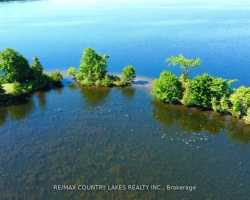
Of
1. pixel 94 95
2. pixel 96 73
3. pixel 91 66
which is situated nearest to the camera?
pixel 94 95

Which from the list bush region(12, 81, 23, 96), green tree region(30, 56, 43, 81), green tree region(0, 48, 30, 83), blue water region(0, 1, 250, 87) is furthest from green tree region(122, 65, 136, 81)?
bush region(12, 81, 23, 96)

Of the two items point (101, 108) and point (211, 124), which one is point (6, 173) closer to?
point (101, 108)

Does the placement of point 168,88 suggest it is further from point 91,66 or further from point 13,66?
point 13,66

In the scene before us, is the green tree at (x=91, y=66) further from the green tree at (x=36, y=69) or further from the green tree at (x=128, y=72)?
the green tree at (x=36, y=69)

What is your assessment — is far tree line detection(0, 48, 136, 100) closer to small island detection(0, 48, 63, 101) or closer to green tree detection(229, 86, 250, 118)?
small island detection(0, 48, 63, 101)

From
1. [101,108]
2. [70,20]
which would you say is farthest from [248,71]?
[70,20]

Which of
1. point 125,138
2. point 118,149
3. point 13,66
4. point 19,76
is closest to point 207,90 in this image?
point 125,138

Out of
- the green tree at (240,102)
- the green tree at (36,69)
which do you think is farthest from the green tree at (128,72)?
the green tree at (240,102)
